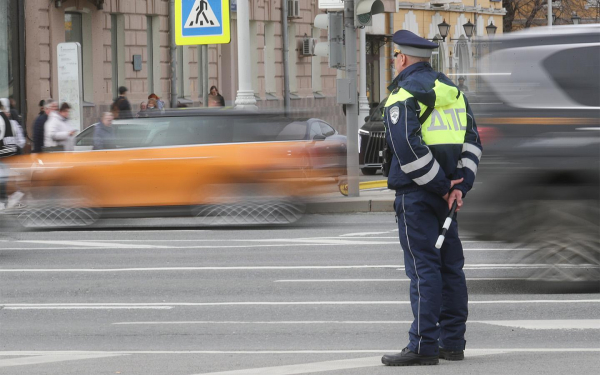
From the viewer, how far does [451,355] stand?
7.02 m

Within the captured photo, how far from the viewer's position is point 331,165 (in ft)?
54.5

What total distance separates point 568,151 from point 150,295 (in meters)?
3.44

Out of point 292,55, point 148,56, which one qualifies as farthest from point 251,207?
point 292,55

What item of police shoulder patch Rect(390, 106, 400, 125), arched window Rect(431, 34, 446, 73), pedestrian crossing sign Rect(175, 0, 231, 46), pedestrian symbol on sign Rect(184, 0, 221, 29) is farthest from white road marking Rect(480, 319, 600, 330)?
arched window Rect(431, 34, 446, 73)

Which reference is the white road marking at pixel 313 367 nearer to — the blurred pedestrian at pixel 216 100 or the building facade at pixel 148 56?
the building facade at pixel 148 56

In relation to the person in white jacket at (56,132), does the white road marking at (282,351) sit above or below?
below

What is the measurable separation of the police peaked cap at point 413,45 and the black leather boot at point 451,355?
165cm

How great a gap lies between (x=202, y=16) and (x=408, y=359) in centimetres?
1341

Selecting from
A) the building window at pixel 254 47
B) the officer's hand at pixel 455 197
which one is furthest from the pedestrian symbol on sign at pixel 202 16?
the building window at pixel 254 47

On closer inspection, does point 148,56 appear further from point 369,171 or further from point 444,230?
point 444,230

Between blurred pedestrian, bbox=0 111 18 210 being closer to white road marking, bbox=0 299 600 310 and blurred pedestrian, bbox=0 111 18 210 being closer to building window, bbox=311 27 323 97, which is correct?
white road marking, bbox=0 299 600 310

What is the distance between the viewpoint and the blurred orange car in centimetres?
1570

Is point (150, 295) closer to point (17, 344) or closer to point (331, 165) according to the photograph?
point (17, 344)

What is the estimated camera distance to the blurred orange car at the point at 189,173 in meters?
15.7
